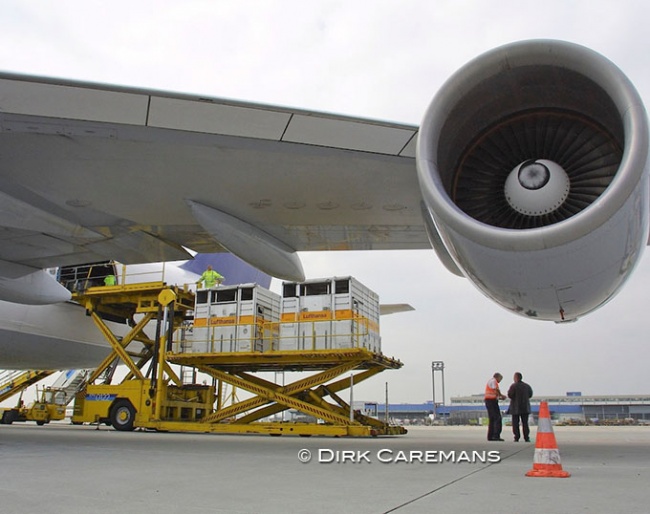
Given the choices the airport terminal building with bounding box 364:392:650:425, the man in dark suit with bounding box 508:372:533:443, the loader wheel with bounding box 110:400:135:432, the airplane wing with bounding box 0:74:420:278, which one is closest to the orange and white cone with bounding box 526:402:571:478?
the airplane wing with bounding box 0:74:420:278

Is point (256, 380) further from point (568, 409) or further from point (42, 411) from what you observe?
point (568, 409)

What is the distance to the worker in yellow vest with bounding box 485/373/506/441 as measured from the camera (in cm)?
892

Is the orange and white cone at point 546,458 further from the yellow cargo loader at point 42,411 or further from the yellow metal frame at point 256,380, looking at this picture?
the yellow cargo loader at point 42,411

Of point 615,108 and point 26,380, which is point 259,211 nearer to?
point 615,108

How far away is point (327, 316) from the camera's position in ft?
42.2

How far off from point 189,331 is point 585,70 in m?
14.2

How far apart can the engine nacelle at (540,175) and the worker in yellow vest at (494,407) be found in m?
5.37

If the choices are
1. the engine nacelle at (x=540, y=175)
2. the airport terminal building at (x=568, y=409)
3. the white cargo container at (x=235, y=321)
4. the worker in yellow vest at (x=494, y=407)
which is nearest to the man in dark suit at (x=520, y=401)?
the worker in yellow vest at (x=494, y=407)

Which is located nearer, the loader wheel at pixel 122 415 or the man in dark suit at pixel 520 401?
the man in dark suit at pixel 520 401

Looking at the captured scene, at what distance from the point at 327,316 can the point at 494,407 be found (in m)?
4.82

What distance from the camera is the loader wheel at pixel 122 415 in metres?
13.5

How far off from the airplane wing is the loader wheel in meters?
6.25
